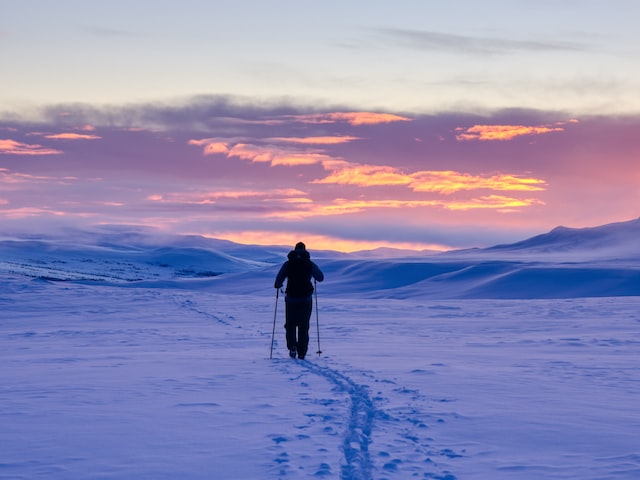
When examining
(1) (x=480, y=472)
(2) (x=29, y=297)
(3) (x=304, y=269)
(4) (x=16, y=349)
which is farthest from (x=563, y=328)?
(2) (x=29, y=297)

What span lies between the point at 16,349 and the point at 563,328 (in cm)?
1207

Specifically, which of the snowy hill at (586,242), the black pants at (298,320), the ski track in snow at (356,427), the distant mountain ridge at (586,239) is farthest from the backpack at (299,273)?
the distant mountain ridge at (586,239)

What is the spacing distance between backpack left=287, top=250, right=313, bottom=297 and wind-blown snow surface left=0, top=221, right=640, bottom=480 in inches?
44.4

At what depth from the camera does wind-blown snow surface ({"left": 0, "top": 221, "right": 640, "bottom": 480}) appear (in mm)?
6344

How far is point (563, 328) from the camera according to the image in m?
19.1

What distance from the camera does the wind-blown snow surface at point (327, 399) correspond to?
6344 millimetres

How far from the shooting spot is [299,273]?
1319 cm

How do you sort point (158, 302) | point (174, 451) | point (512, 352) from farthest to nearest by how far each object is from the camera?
A: point (158, 302) < point (512, 352) < point (174, 451)

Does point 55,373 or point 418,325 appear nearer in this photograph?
point 55,373

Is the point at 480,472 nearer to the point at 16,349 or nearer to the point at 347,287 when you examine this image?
the point at 16,349

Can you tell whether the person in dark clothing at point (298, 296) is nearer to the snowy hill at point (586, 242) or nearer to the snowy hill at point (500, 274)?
the snowy hill at point (500, 274)

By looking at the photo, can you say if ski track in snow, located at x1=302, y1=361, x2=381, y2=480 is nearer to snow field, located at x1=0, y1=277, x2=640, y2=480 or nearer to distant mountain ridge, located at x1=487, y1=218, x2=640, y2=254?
snow field, located at x1=0, y1=277, x2=640, y2=480

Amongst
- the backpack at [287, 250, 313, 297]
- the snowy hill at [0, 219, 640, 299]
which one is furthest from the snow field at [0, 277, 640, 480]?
the snowy hill at [0, 219, 640, 299]

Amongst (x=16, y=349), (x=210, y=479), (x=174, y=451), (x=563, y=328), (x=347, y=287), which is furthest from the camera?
(x=347, y=287)
